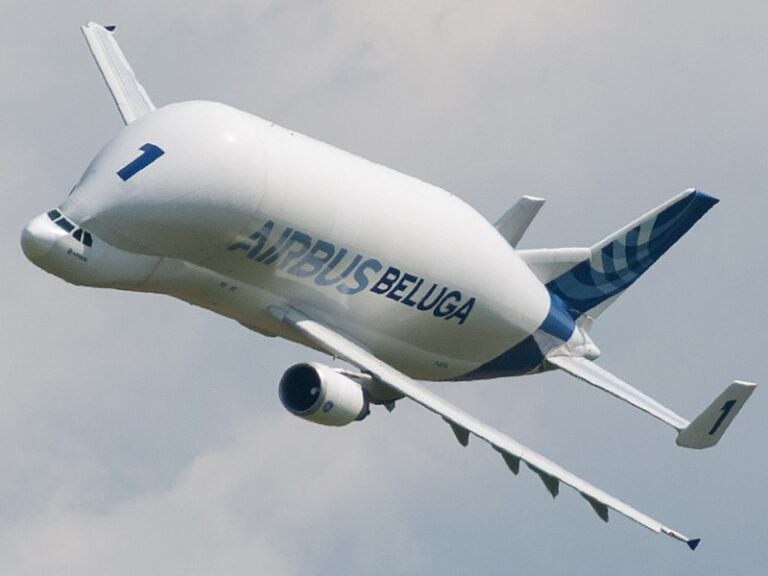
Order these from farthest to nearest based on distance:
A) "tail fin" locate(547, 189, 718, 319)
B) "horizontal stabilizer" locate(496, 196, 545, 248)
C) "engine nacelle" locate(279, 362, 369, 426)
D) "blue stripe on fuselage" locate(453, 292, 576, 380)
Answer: "tail fin" locate(547, 189, 718, 319), "horizontal stabilizer" locate(496, 196, 545, 248), "blue stripe on fuselage" locate(453, 292, 576, 380), "engine nacelle" locate(279, 362, 369, 426)

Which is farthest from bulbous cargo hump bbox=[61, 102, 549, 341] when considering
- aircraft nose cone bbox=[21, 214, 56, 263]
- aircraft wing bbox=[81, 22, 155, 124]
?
aircraft wing bbox=[81, 22, 155, 124]

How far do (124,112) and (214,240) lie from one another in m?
13.7

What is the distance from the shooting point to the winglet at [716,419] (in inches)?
3767

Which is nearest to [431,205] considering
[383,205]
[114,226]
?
[383,205]

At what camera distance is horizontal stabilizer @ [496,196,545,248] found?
106m

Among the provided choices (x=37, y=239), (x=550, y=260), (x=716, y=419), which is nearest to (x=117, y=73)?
(x=550, y=260)

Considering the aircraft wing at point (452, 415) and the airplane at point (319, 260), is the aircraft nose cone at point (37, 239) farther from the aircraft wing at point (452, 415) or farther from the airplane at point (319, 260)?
the aircraft wing at point (452, 415)

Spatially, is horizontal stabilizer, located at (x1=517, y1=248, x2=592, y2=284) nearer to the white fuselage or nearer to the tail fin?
the tail fin

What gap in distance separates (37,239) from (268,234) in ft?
21.5

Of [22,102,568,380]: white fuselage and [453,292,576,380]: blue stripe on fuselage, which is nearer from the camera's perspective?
[22,102,568,380]: white fuselage

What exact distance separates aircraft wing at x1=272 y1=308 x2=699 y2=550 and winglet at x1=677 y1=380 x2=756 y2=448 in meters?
4.18

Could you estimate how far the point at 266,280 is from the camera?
9481 cm

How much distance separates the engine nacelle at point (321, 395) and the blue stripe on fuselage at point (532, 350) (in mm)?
8712

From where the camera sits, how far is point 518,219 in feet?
347
